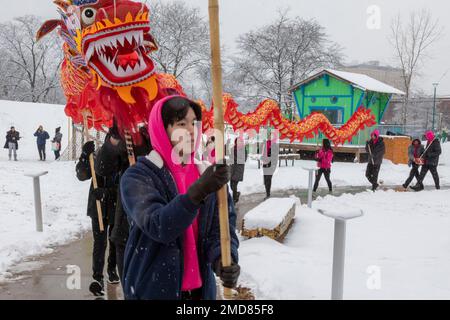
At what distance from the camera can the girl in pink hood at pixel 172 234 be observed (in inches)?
74.0

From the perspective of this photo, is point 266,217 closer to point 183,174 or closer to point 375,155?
point 183,174

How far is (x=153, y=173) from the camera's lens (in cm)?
194

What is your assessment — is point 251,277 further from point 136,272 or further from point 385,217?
point 385,217

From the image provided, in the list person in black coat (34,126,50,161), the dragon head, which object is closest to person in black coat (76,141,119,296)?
the dragon head

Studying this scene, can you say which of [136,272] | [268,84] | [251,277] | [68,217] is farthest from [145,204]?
[268,84]

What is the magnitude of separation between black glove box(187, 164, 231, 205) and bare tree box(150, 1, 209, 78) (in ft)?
89.6

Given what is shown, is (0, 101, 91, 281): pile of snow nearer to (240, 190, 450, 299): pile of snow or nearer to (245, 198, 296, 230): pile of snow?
(245, 198, 296, 230): pile of snow

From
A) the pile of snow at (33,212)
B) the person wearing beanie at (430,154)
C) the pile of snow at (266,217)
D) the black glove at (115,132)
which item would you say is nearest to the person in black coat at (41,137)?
the pile of snow at (33,212)

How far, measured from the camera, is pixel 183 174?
6.81 feet

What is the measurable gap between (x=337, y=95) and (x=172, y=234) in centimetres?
2216

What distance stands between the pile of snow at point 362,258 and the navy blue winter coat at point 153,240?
2.11 m

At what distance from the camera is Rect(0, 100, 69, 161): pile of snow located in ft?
83.8

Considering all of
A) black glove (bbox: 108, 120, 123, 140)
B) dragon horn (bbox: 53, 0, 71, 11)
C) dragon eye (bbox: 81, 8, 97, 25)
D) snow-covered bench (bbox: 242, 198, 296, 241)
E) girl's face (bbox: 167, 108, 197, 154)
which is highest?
dragon horn (bbox: 53, 0, 71, 11)

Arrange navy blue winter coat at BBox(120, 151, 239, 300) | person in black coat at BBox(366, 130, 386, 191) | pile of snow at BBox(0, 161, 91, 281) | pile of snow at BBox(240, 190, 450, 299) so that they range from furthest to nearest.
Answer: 1. person in black coat at BBox(366, 130, 386, 191)
2. pile of snow at BBox(0, 161, 91, 281)
3. pile of snow at BBox(240, 190, 450, 299)
4. navy blue winter coat at BBox(120, 151, 239, 300)
